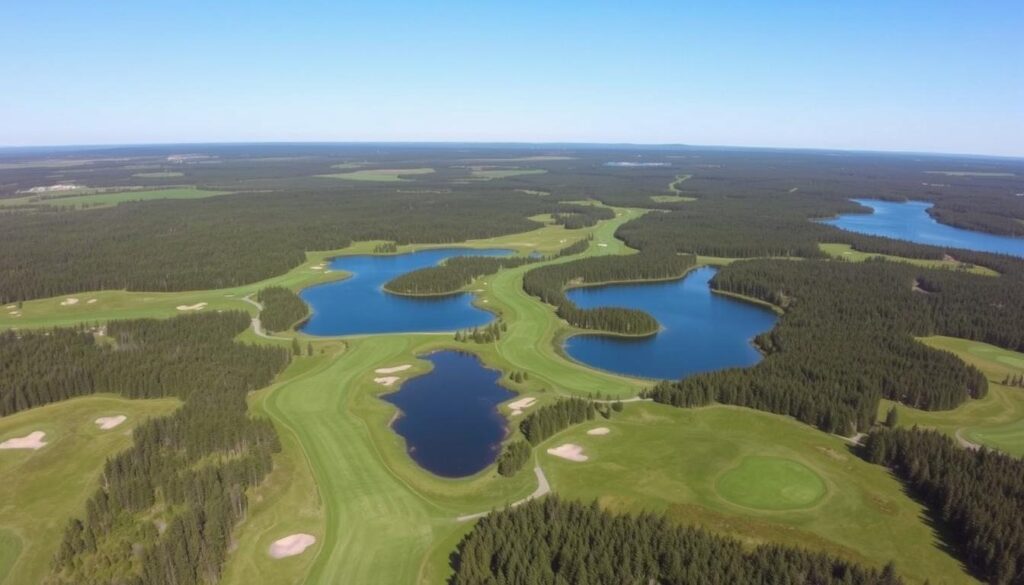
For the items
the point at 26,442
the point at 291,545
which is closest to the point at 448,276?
the point at 26,442

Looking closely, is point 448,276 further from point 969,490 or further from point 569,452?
point 969,490

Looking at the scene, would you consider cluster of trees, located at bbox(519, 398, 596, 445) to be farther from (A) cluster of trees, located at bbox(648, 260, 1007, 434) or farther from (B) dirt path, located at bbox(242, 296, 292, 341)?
(B) dirt path, located at bbox(242, 296, 292, 341)

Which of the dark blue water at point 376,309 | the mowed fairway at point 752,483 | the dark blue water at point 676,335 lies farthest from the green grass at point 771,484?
the dark blue water at point 376,309

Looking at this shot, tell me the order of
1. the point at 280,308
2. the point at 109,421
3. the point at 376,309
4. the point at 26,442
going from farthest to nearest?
1. the point at 376,309
2. the point at 280,308
3. the point at 109,421
4. the point at 26,442

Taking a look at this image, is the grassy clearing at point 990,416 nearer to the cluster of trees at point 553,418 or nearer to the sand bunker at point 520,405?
the cluster of trees at point 553,418

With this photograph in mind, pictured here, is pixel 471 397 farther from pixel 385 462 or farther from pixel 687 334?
pixel 687 334
